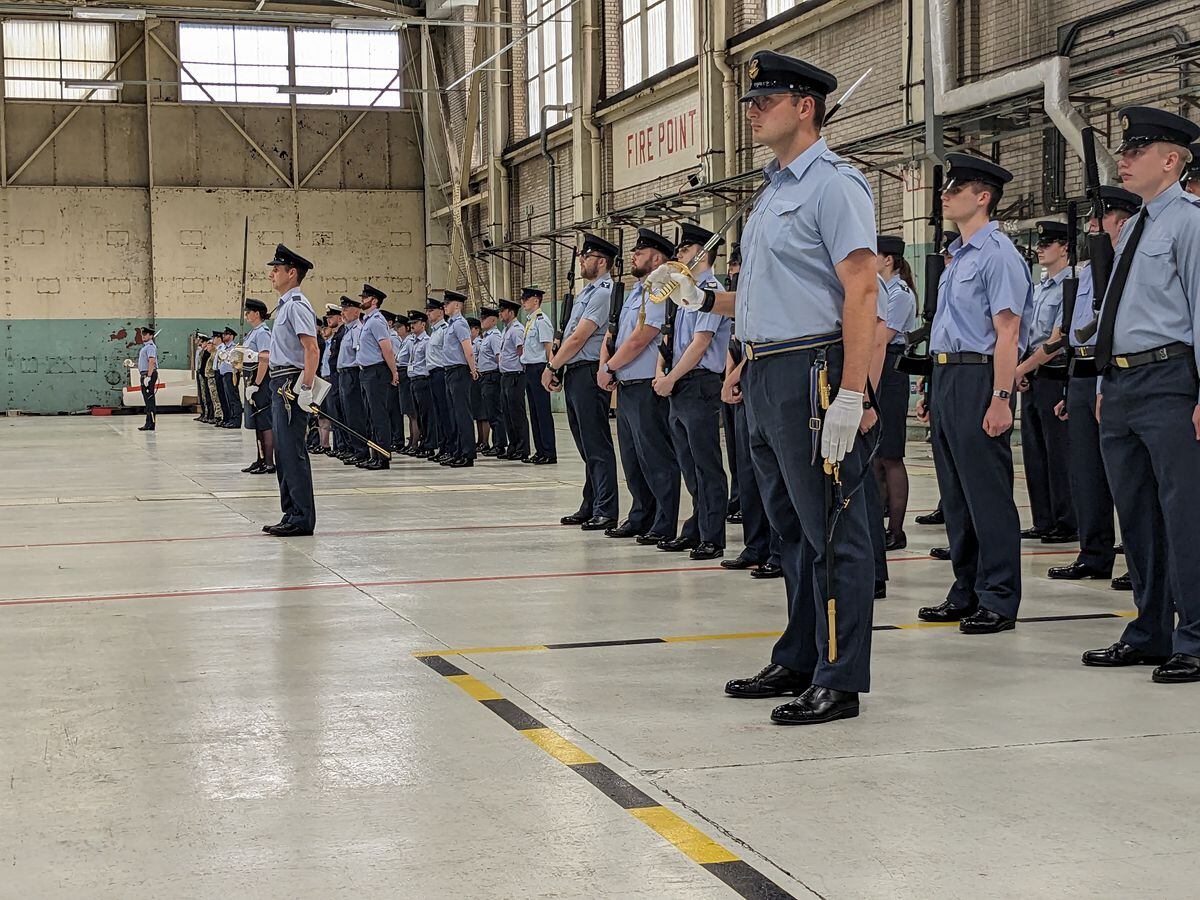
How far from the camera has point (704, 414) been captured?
8773mm

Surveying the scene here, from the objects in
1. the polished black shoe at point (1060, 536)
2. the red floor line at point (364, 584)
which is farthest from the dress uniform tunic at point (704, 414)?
the polished black shoe at point (1060, 536)

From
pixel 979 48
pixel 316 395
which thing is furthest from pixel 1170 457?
pixel 979 48

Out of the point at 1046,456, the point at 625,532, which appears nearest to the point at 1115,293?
the point at 1046,456

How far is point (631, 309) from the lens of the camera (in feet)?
30.9

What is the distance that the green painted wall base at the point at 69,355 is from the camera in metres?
35.4

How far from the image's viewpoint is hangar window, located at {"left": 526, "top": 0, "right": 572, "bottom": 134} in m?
29.3

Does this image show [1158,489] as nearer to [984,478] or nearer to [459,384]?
[984,478]

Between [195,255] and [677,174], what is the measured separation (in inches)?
606

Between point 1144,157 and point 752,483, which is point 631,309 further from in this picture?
point 1144,157

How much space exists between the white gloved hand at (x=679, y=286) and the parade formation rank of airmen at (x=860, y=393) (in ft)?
0.04

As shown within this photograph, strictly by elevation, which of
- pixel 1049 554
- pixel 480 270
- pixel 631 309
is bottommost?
pixel 1049 554

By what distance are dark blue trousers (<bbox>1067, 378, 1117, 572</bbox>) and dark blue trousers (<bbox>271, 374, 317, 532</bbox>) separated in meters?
4.70

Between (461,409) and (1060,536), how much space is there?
9414 mm

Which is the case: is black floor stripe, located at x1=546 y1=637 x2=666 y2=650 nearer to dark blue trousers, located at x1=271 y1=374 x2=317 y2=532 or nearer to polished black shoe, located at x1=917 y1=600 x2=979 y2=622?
polished black shoe, located at x1=917 y1=600 x2=979 y2=622
